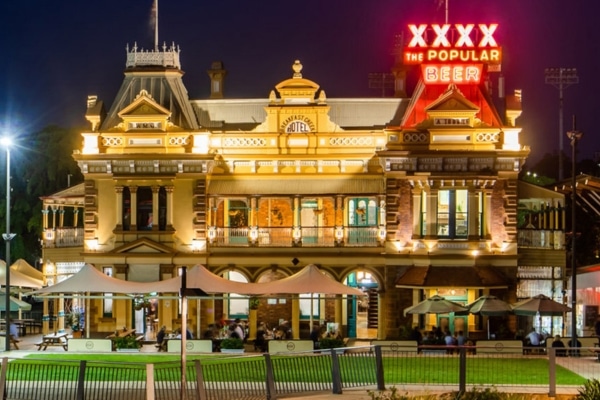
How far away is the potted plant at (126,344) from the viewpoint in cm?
4494

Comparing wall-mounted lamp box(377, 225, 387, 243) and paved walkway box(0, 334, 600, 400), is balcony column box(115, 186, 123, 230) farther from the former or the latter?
wall-mounted lamp box(377, 225, 387, 243)

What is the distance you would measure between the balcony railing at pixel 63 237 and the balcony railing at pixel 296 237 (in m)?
7.05

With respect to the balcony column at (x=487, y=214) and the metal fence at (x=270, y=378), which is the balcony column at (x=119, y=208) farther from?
the metal fence at (x=270, y=378)

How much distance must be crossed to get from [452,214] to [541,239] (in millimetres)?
5078

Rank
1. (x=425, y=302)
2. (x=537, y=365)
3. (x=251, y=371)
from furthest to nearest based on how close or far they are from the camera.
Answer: (x=425, y=302) → (x=537, y=365) → (x=251, y=371)

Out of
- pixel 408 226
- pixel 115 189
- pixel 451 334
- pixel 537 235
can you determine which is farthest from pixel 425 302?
pixel 115 189

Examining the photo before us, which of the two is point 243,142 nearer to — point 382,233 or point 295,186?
point 295,186

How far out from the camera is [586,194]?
202ft

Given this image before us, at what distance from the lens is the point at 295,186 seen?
53594mm

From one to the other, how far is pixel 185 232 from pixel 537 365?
20.6 metres

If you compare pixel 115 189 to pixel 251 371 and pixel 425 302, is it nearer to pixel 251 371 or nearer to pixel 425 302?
pixel 425 302

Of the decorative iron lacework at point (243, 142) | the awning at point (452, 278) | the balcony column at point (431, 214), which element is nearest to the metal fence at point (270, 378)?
the awning at point (452, 278)

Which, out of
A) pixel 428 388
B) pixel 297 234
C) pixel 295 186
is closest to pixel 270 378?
pixel 428 388

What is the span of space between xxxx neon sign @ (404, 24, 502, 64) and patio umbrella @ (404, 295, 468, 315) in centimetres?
1194
